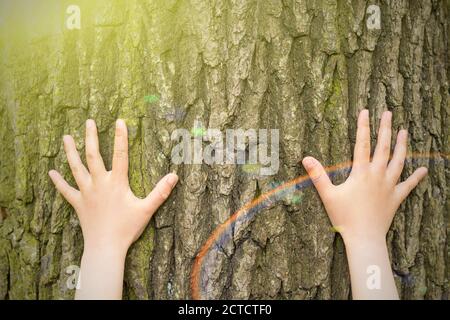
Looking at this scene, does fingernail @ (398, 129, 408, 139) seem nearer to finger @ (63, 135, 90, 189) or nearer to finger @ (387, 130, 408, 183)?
finger @ (387, 130, 408, 183)

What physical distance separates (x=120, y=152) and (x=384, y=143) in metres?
1.18

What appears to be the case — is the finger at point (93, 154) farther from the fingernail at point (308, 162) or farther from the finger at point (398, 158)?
the finger at point (398, 158)

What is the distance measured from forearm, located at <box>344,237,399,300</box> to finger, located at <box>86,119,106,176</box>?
3.75ft

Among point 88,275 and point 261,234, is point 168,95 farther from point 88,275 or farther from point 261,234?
point 88,275

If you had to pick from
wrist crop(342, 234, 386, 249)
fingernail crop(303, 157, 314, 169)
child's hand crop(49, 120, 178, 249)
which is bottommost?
wrist crop(342, 234, 386, 249)

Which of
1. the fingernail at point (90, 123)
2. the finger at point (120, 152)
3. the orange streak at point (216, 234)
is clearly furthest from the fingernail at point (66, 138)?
the orange streak at point (216, 234)

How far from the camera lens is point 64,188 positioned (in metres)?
1.90

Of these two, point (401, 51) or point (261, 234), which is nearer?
point (261, 234)

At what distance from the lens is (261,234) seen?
74.1 inches

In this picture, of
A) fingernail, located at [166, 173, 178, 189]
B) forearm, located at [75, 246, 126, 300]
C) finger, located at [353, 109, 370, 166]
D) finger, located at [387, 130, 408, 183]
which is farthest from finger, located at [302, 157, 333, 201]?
forearm, located at [75, 246, 126, 300]

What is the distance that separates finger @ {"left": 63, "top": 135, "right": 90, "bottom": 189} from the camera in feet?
6.14

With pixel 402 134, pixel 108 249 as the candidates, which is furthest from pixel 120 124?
pixel 402 134
